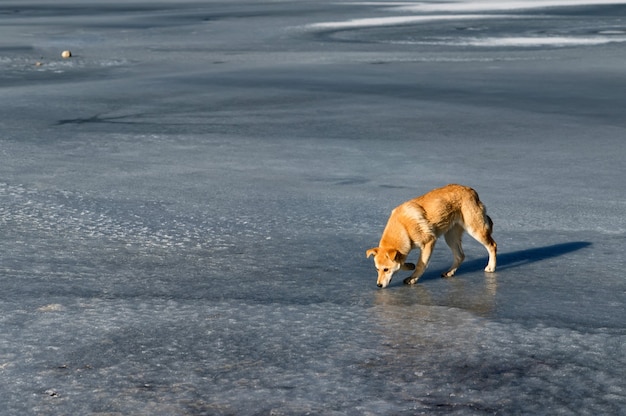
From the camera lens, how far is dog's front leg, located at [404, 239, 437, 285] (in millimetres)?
6957

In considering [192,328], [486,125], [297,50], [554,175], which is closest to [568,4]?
[297,50]

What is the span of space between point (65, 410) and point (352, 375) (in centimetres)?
134

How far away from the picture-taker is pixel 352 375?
547 cm

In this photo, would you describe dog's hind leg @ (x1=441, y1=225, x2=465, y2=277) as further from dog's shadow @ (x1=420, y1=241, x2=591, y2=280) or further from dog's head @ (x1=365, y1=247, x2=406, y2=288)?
dog's head @ (x1=365, y1=247, x2=406, y2=288)

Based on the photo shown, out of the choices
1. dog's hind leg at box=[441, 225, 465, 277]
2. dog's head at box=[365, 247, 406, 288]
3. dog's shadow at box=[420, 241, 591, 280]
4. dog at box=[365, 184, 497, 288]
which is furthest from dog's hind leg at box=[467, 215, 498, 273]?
dog's head at box=[365, 247, 406, 288]

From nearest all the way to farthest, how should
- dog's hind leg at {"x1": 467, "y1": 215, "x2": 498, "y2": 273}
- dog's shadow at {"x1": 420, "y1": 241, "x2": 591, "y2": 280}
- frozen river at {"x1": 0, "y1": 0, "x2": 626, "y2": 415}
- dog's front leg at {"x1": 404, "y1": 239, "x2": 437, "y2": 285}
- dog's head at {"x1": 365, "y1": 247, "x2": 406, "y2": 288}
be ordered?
frozen river at {"x1": 0, "y1": 0, "x2": 626, "y2": 415}, dog's head at {"x1": 365, "y1": 247, "x2": 406, "y2": 288}, dog's front leg at {"x1": 404, "y1": 239, "x2": 437, "y2": 285}, dog's hind leg at {"x1": 467, "y1": 215, "x2": 498, "y2": 273}, dog's shadow at {"x1": 420, "y1": 241, "x2": 591, "y2": 280}

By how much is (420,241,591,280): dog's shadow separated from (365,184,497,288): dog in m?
0.25

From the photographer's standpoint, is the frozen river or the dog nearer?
the frozen river

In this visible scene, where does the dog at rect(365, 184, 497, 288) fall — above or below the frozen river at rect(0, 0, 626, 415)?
above

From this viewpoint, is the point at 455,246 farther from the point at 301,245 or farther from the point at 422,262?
the point at 301,245

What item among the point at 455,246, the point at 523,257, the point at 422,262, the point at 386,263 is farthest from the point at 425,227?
the point at 523,257

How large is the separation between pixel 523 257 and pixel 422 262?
111 cm

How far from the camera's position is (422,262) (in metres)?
7.01

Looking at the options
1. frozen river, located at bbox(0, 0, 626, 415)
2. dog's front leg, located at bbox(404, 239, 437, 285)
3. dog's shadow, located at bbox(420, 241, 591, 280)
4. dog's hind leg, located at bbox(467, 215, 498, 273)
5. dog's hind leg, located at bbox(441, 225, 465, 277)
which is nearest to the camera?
frozen river, located at bbox(0, 0, 626, 415)
